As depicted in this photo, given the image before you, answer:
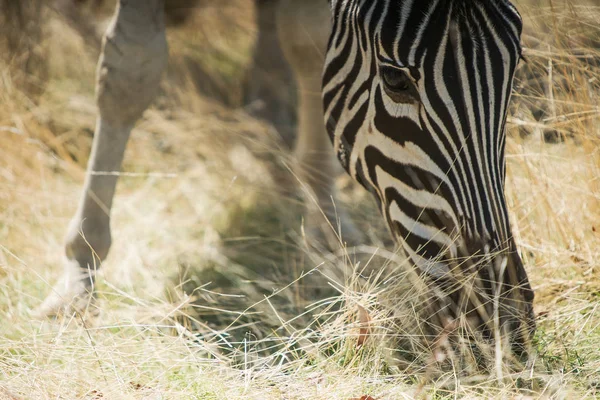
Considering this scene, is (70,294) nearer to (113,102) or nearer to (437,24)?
(113,102)

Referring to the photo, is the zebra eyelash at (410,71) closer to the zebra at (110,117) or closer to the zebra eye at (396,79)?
the zebra eye at (396,79)

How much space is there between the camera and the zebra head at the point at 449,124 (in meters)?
1.79

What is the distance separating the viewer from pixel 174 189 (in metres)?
3.89

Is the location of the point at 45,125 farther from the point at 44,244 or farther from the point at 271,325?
the point at 271,325

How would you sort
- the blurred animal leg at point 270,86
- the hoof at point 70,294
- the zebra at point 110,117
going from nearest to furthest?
the hoof at point 70,294 < the zebra at point 110,117 < the blurred animal leg at point 270,86

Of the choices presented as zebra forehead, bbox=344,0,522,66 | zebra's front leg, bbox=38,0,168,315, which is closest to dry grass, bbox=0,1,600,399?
zebra's front leg, bbox=38,0,168,315

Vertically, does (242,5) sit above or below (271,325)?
above

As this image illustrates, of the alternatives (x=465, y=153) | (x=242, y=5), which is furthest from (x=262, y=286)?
(x=242, y=5)

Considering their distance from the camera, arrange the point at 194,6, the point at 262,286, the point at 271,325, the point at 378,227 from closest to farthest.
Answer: the point at 271,325
the point at 262,286
the point at 378,227
the point at 194,6

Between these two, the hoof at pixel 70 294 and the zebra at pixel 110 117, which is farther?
the zebra at pixel 110 117

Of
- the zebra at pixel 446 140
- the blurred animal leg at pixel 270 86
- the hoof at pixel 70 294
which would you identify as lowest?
the hoof at pixel 70 294

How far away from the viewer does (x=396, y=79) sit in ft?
6.07

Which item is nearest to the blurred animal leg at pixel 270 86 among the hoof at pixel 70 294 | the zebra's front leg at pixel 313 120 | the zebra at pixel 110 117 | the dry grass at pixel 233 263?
the dry grass at pixel 233 263

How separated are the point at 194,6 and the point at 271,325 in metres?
2.69
